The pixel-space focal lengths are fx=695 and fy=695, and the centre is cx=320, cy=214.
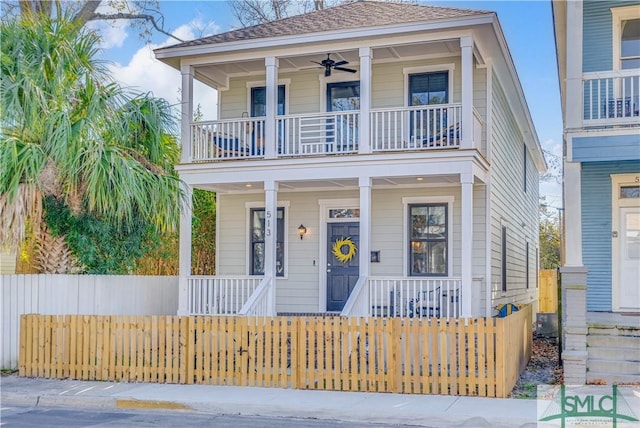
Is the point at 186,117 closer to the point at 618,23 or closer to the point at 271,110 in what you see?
the point at 271,110

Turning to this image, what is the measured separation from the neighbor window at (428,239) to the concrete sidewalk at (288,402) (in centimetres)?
572

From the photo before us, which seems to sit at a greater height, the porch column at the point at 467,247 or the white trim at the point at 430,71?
the white trim at the point at 430,71

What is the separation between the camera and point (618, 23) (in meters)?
13.2

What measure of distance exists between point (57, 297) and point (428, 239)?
25.1 feet

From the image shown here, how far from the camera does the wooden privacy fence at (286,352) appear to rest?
9742 mm

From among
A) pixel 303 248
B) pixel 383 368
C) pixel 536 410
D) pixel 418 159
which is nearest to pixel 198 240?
pixel 303 248

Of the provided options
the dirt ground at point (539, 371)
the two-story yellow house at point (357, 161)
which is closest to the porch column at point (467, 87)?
the two-story yellow house at point (357, 161)

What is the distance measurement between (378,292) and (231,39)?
6223 millimetres

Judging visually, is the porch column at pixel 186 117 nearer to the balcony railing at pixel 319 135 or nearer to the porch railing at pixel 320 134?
the balcony railing at pixel 319 135

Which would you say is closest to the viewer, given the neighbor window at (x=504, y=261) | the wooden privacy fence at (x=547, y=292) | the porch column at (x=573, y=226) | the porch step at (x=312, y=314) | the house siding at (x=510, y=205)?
the porch column at (x=573, y=226)

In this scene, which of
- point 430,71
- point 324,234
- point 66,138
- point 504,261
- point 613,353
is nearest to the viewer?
point 613,353

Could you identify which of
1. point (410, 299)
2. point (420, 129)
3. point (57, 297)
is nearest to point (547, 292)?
point (410, 299)

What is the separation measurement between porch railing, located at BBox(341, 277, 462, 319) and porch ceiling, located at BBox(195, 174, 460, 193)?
2.08 m

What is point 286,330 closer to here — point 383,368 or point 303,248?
point 383,368
